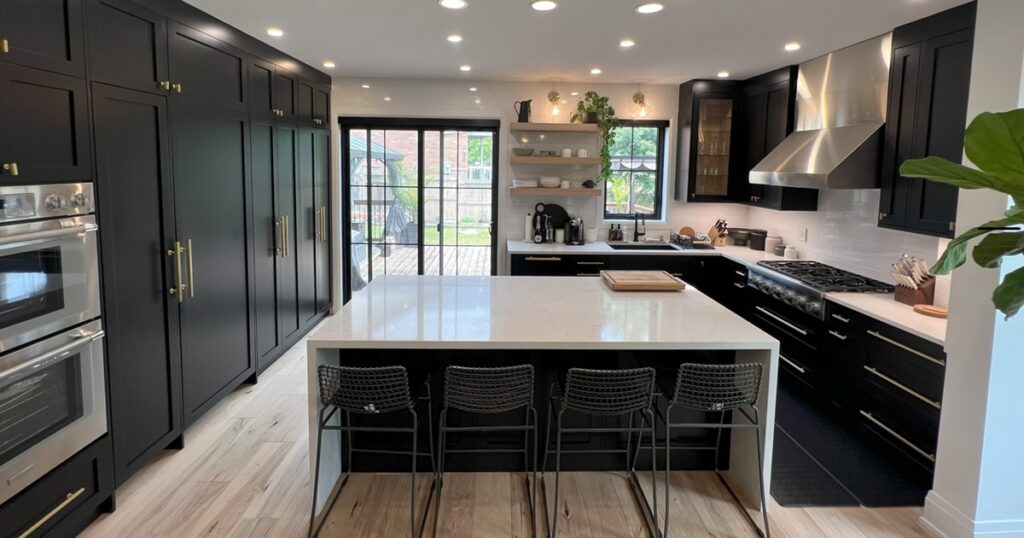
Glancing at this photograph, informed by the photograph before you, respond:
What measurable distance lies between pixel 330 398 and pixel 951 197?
323 cm

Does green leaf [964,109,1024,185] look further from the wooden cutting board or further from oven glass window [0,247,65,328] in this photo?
oven glass window [0,247,65,328]

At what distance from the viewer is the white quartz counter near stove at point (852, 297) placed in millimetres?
3178

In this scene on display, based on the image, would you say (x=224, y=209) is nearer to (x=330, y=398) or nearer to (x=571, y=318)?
(x=330, y=398)

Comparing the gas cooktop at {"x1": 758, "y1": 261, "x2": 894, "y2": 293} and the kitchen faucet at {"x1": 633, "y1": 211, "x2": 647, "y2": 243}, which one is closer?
the gas cooktop at {"x1": 758, "y1": 261, "x2": 894, "y2": 293}

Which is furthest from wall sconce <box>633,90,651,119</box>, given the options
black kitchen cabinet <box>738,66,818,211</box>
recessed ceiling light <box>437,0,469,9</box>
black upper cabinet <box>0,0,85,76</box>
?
black upper cabinet <box>0,0,85,76</box>

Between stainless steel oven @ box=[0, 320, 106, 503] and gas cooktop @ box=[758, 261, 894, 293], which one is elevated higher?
gas cooktop @ box=[758, 261, 894, 293]

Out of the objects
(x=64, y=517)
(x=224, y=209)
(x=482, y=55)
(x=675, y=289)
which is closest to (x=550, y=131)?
(x=482, y=55)

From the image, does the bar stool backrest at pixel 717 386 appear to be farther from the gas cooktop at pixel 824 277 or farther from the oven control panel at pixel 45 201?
the oven control panel at pixel 45 201

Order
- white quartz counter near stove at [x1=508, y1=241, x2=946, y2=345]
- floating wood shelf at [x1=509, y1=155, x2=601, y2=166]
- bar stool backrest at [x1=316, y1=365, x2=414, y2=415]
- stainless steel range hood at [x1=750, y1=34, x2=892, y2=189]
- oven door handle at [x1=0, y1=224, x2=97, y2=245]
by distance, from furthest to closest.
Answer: floating wood shelf at [x1=509, y1=155, x2=601, y2=166] < stainless steel range hood at [x1=750, y1=34, x2=892, y2=189] < white quartz counter near stove at [x1=508, y1=241, x2=946, y2=345] < bar stool backrest at [x1=316, y1=365, x2=414, y2=415] < oven door handle at [x1=0, y1=224, x2=97, y2=245]

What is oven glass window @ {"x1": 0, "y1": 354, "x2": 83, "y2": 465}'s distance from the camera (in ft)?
7.04

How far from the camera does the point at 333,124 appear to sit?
20.2 feet

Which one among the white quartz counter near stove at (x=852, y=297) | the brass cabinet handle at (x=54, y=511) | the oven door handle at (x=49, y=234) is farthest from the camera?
the white quartz counter near stove at (x=852, y=297)

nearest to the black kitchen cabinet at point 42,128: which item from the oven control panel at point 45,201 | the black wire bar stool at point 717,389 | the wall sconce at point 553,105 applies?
the oven control panel at point 45,201

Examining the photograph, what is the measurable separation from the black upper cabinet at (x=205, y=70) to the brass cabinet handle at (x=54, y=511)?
1.91 metres
